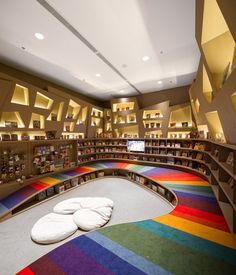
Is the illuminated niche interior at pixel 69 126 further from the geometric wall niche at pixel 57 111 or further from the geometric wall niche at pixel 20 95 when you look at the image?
the geometric wall niche at pixel 20 95

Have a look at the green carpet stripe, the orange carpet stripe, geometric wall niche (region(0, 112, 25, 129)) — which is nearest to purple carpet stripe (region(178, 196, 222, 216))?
the orange carpet stripe

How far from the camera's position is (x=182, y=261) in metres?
1.48

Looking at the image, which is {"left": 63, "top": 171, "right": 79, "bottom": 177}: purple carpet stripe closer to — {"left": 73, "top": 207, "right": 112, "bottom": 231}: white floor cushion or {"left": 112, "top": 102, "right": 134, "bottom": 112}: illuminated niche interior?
{"left": 73, "top": 207, "right": 112, "bottom": 231}: white floor cushion

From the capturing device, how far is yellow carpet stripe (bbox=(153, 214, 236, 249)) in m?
1.73

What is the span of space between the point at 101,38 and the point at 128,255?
138 inches

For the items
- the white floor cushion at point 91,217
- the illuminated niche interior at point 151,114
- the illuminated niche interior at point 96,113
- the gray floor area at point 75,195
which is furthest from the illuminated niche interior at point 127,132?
the white floor cushion at point 91,217

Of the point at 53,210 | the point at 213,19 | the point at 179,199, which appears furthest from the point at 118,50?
the point at 53,210

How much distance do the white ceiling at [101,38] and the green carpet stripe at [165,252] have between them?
129 inches

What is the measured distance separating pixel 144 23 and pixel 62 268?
362 cm

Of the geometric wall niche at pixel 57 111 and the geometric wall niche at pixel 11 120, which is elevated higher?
the geometric wall niche at pixel 57 111

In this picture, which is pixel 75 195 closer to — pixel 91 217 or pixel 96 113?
pixel 91 217

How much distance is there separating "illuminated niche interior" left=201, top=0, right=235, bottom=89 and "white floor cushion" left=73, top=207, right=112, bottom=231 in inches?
128

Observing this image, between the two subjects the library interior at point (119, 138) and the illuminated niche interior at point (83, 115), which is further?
the illuminated niche interior at point (83, 115)

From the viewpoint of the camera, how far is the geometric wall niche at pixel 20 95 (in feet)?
12.8
